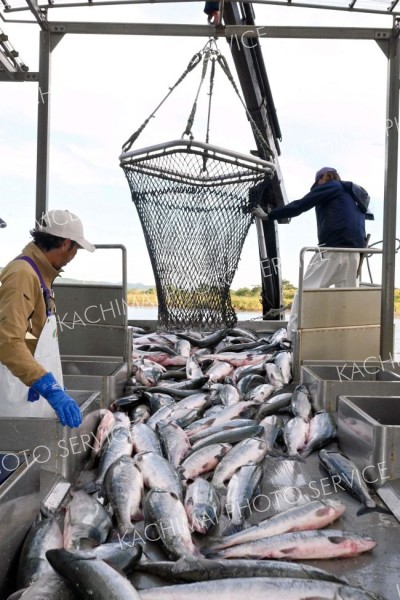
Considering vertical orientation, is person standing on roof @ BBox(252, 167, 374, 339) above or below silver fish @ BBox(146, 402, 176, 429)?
above

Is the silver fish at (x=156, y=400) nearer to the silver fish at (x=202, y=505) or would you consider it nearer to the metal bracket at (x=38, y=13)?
the silver fish at (x=202, y=505)

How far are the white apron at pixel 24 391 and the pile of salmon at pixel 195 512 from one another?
1.58 feet

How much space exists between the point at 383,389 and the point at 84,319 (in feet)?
9.87

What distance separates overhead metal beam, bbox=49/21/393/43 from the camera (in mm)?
5586

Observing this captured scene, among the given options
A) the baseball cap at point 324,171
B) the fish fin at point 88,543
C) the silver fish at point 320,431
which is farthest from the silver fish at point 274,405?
the baseball cap at point 324,171

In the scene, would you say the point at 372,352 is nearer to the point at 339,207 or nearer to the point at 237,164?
Answer: the point at 339,207

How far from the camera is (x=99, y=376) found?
4.41 m

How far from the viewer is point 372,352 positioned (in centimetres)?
568

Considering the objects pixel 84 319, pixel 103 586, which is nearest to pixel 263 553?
pixel 103 586


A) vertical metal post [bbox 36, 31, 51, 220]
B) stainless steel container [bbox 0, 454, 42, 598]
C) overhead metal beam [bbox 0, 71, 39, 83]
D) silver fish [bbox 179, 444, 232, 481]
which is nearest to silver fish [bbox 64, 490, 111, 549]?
stainless steel container [bbox 0, 454, 42, 598]

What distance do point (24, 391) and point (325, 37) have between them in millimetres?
4746

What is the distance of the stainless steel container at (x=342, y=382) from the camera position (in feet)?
13.6

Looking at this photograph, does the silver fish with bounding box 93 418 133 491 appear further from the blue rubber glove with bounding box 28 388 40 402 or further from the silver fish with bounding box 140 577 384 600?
the silver fish with bounding box 140 577 384 600

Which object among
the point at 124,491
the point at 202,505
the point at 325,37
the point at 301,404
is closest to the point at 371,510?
the point at 202,505
